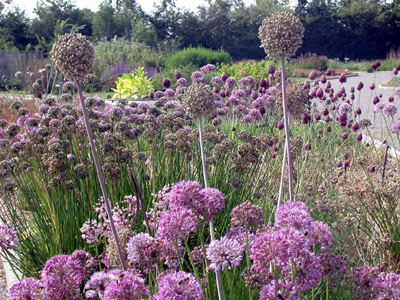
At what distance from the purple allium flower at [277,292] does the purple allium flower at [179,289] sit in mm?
239

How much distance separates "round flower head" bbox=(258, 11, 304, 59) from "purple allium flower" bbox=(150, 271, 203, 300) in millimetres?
1084

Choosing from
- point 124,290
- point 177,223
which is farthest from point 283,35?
point 124,290

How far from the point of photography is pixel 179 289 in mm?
1026

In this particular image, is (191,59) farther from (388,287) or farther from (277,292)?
(277,292)

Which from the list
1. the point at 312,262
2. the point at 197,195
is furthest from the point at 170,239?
the point at 312,262

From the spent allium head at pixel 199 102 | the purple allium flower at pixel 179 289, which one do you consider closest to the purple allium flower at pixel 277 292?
the purple allium flower at pixel 179 289

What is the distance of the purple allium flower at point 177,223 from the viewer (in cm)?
126

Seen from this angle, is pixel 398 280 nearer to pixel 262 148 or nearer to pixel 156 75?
pixel 262 148

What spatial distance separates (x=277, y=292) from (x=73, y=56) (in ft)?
3.34

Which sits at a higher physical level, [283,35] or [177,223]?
[283,35]

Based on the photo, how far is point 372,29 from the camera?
42.4 meters

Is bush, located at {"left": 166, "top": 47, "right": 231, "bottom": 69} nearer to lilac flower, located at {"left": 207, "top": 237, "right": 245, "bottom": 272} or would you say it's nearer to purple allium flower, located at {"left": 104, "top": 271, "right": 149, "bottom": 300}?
lilac flower, located at {"left": 207, "top": 237, "right": 245, "bottom": 272}

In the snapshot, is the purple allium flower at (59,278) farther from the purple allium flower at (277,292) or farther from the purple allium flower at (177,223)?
the purple allium flower at (277,292)

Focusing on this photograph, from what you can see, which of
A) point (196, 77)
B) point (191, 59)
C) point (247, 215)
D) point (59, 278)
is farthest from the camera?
point (191, 59)
